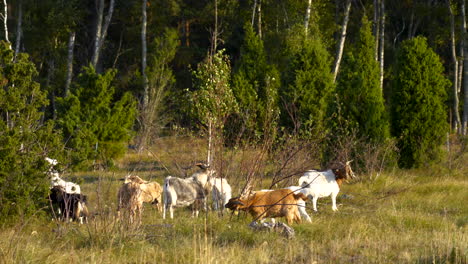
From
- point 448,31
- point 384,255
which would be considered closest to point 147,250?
point 384,255

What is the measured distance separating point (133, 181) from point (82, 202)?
1.03 metres

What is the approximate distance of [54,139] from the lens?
11023mm

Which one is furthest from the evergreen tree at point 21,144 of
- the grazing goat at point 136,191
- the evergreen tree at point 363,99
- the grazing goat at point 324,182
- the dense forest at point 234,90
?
the evergreen tree at point 363,99

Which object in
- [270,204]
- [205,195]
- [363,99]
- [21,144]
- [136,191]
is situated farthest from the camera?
[363,99]

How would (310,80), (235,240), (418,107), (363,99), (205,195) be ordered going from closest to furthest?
(235,240), (205,195), (363,99), (418,107), (310,80)

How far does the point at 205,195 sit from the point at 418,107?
11.3 m

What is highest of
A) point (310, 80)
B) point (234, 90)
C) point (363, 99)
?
point (310, 80)

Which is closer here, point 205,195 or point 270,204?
point 270,204

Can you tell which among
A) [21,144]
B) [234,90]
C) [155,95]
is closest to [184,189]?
[21,144]

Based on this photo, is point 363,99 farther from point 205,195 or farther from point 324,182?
point 205,195

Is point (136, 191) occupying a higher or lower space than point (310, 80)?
lower

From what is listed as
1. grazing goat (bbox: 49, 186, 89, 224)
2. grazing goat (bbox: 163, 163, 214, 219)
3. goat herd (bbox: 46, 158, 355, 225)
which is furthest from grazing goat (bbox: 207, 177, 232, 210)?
grazing goat (bbox: 49, 186, 89, 224)

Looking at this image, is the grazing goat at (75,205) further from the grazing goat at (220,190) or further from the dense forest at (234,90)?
the grazing goat at (220,190)

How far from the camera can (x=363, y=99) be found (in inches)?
780
